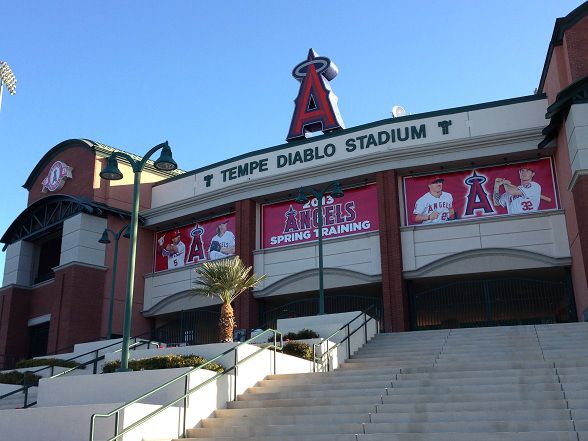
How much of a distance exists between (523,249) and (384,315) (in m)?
6.05

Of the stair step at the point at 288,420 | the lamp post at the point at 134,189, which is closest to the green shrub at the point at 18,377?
the lamp post at the point at 134,189

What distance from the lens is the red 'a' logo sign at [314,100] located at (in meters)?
33.9

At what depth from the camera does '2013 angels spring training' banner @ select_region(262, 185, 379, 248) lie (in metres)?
30.7

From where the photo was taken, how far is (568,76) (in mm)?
25781

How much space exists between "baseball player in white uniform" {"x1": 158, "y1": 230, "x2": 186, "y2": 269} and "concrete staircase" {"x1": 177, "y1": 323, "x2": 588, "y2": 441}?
66.6 feet

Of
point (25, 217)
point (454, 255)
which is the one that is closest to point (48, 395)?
point (454, 255)

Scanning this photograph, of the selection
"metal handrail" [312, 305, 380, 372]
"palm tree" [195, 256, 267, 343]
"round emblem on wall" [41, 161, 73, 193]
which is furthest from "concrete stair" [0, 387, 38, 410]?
"round emblem on wall" [41, 161, 73, 193]

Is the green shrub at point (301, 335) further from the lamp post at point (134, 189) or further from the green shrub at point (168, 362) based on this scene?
the lamp post at point (134, 189)

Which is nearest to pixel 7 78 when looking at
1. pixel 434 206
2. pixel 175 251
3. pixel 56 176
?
pixel 56 176

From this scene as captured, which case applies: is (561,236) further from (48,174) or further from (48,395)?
(48,174)

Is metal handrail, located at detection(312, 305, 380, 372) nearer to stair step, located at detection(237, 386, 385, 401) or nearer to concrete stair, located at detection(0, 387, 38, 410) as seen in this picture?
stair step, located at detection(237, 386, 385, 401)

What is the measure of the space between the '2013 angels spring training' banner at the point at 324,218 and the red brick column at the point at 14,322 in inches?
536

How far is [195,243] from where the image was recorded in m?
35.5

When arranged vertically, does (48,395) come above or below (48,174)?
below
